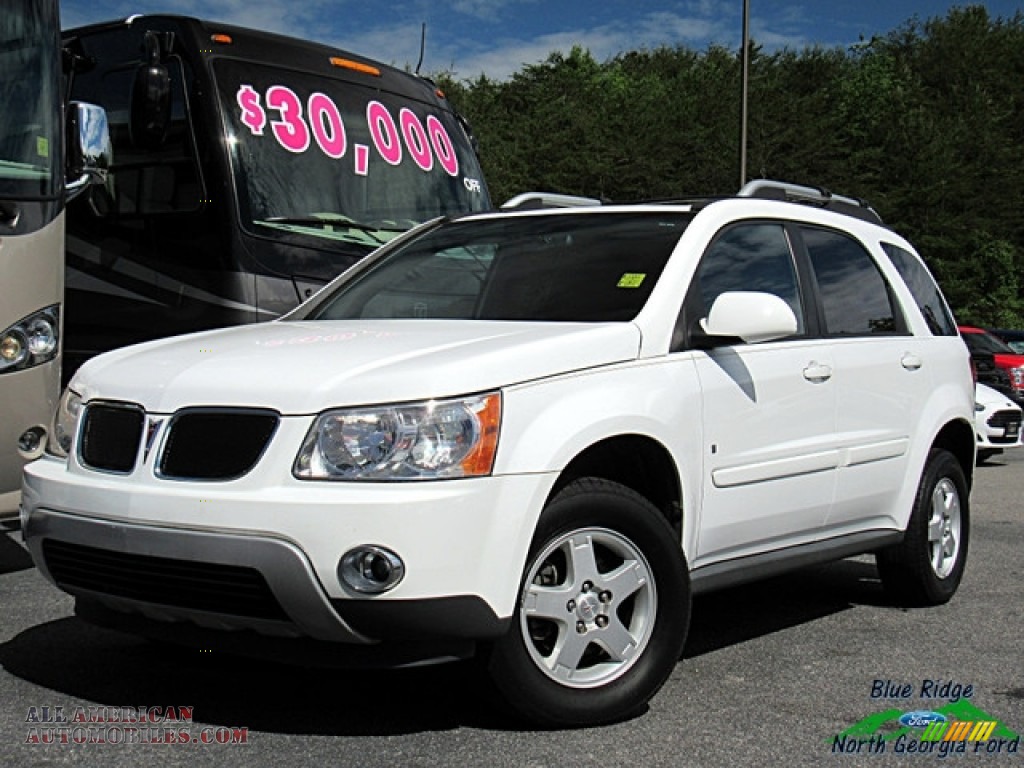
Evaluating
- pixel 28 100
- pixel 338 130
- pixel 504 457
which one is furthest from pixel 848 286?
pixel 338 130

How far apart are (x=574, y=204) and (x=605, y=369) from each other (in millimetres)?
1765

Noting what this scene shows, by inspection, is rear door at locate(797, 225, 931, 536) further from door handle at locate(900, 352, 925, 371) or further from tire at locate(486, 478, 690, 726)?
tire at locate(486, 478, 690, 726)

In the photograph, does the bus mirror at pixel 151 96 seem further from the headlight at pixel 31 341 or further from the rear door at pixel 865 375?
the rear door at pixel 865 375

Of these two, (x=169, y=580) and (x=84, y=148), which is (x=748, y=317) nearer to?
(x=169, y=580)

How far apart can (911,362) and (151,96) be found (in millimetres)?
4406

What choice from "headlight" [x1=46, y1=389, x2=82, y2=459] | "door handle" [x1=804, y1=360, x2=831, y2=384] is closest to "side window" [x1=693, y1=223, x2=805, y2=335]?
"door handle" [x1=804, y1=360, x2=831, y2=384]

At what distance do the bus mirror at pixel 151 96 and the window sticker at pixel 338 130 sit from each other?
1.65 feet

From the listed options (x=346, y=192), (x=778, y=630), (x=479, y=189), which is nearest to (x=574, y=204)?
(x=778, y=630)

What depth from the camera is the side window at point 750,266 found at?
483 cm

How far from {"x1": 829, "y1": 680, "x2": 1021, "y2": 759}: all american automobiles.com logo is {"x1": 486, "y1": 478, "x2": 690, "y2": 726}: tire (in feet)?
1.96

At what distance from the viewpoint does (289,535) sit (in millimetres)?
3562

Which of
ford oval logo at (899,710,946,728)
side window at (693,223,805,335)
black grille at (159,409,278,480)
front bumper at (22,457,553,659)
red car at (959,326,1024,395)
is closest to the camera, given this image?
front bumper at (22,457,553,659)

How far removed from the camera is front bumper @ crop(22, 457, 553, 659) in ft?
11.7

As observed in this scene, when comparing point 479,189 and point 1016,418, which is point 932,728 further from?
point 1016,418
